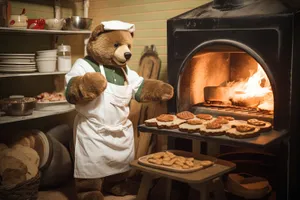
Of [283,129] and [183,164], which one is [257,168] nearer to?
[283,129]

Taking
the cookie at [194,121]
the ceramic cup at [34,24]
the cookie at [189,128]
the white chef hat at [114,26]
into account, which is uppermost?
the ceramic cup at [34,24]

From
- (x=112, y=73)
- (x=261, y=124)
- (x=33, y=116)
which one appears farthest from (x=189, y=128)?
(x=33, y=116)

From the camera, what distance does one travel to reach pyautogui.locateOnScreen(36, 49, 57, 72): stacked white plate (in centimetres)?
330

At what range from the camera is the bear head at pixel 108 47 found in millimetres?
2705

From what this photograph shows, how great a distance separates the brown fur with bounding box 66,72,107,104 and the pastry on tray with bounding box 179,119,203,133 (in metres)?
0.58

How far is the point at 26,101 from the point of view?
121 inches

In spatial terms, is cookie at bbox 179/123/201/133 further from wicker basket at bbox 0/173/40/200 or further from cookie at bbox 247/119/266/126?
wicker basket at bbox 0/173/40/200

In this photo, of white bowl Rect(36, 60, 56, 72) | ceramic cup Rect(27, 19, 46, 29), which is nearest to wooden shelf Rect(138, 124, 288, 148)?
white bowl Rect(36, 60, 56, 72)

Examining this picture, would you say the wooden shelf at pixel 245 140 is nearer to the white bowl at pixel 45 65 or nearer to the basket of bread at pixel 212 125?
the basket of bread at pixel 212 125

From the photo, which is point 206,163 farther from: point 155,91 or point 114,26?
point 114,26

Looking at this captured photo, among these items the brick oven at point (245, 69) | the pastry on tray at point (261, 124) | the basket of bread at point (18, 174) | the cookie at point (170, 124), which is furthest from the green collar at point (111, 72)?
the pastry on tray at point (261, 124)

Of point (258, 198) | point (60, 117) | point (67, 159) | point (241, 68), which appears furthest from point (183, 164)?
point (60, 117)

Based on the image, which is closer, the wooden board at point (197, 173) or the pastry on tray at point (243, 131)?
the wooden board at point (197, 173)

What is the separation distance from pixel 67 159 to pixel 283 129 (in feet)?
5.98
